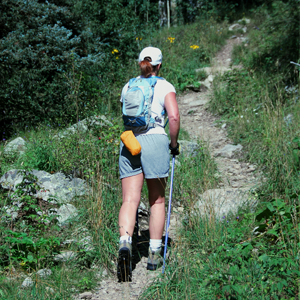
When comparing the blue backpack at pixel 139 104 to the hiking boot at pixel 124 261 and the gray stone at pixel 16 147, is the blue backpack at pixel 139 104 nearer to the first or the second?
the hiking boot at pixel 124 261

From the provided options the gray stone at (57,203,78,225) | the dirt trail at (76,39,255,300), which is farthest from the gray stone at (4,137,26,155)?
the dirt trail at (76,39,255,300)

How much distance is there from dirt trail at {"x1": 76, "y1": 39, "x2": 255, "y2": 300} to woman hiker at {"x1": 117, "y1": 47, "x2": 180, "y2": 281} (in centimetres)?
16

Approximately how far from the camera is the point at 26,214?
140 inches

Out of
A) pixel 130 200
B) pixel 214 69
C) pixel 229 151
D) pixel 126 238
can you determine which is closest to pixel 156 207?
pixel 130 200

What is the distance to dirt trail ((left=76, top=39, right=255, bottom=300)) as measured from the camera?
284 centimetres

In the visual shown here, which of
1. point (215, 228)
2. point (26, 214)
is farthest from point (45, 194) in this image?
point (215, 228)

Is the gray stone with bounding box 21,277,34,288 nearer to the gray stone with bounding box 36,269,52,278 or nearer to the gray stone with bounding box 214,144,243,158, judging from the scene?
the gray stone with bounding box 36,269,52,278

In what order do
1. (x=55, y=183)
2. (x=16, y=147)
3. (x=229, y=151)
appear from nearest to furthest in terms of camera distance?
(x=55, y=183) → (x=16, y=147) → (x=229, y=151)

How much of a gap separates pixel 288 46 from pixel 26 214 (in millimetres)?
6762

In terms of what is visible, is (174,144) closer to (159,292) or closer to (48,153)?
(159,292)

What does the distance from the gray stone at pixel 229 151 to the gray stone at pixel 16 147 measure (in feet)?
10.7

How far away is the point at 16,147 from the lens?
541cm

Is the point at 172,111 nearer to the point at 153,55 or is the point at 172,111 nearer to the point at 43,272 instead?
the point at 153,55

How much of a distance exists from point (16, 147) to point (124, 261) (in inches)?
135
